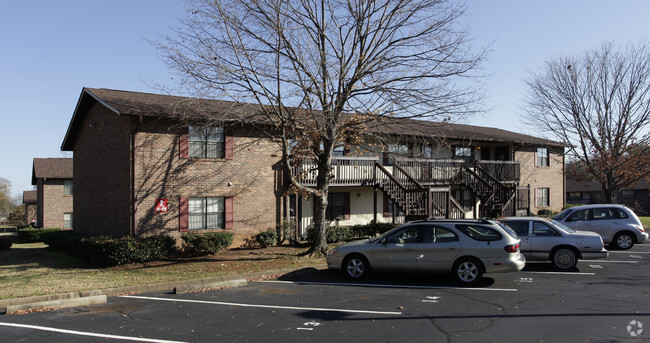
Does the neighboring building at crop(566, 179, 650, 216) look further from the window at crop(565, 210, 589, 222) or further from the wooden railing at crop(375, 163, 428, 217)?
the wooden railing at crop(375, 163, 428, 217)

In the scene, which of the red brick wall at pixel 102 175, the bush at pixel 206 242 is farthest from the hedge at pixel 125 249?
the red brick wall at pixel 102 175

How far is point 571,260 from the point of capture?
41.1 ft

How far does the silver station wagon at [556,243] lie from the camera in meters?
12.4

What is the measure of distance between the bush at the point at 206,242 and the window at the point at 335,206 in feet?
20.1

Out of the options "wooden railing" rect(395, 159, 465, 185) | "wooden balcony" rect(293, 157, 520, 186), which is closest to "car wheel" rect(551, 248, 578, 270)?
"wooden balcony" rect(293, 157, 520, 186)

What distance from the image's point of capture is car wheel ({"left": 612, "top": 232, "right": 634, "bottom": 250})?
16.7 m

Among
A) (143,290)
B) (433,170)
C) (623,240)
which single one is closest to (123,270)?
(143,290)

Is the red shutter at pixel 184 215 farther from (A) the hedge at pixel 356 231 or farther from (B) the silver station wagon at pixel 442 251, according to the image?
(B) the silver station wagon at pixel 442 251

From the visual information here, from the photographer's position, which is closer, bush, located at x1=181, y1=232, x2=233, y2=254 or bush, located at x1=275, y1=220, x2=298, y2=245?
bush, located at x1=181, y1=232, x2=233, y2=254

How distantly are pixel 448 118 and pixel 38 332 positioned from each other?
38.8ft

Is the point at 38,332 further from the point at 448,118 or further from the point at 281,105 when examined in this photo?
the point at 448,118

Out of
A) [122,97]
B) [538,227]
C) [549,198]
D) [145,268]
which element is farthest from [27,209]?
[538,227]

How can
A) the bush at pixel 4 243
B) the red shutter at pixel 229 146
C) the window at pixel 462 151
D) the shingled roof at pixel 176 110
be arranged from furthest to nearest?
the window at pixel 462 151 → the bush at pixel 4 243 → the red shutter at pixel 229 146 → the shingled roof at pixel 176 110

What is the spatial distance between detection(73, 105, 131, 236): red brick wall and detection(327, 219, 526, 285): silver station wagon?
9.69 m
